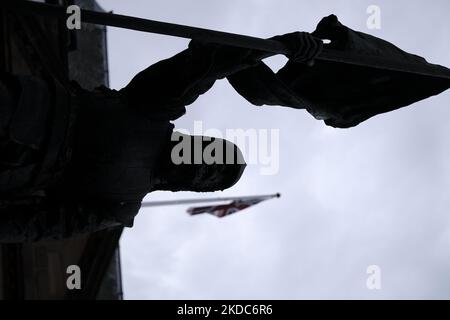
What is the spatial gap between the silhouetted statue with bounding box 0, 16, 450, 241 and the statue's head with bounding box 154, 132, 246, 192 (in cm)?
1

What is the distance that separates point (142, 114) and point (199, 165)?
697 mm

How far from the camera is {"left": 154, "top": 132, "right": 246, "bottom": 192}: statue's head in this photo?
15.3 feet

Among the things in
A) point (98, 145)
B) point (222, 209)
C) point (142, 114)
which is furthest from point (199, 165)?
point (222, 209)

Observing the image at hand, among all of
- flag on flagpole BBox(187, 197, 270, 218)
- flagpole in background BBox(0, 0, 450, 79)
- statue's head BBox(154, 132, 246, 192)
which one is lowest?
flag on flagpole BBox(187, 197, 270, 218)

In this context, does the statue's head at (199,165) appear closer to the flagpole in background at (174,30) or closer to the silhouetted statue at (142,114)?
the silhouetted statue at (142,114)

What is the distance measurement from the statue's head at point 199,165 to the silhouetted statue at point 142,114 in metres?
0.01

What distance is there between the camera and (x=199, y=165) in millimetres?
4680

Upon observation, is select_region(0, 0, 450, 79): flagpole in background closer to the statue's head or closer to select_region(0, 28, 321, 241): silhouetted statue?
select_region(0, 28, 321, 241): silhouetted statue

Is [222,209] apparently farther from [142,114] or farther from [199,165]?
[142,114]

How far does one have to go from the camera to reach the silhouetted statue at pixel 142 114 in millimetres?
3953

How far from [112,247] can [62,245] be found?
161cm

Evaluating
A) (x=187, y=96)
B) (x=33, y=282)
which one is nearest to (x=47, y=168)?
(x=187, y=96)

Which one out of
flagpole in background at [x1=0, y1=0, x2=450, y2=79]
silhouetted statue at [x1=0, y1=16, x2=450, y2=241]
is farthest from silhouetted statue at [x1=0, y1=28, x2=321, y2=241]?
flagpole in background at [x1=0, y1=0, x2=450, y2=79]
